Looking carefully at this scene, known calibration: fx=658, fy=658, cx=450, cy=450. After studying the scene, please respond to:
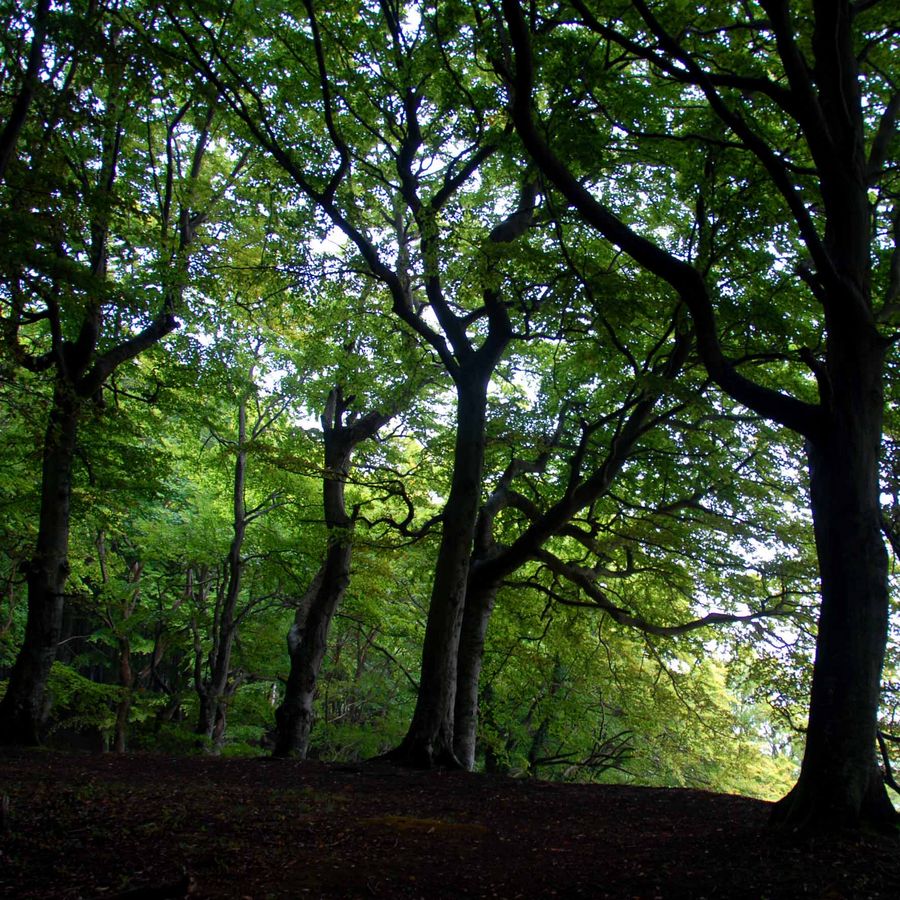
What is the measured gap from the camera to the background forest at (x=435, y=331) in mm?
6316

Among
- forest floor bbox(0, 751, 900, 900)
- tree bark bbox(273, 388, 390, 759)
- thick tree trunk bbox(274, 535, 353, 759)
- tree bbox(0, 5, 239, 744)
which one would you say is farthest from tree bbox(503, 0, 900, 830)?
thick tree trunk bbox(274, 535, 353, 759)

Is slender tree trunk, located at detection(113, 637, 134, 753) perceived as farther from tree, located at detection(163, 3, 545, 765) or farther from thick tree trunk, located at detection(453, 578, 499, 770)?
tree, located at detection(163, 3, 545, 765)

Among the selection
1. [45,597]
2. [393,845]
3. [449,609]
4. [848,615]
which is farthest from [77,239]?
[848,615]

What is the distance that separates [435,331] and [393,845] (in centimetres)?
668

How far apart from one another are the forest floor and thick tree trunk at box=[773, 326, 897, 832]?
0.95 feet

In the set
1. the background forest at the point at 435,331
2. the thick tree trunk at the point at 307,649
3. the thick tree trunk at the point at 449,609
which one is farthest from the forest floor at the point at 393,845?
the thick tree trunk at the point at 307,649

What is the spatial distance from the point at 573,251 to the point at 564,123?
59.8 inches

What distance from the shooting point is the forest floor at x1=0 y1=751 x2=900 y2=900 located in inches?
128

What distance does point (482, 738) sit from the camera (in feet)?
53.5

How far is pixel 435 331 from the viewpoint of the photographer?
9.36 meters

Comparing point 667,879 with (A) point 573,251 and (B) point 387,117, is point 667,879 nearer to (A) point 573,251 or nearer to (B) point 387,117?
(A) point 573,251

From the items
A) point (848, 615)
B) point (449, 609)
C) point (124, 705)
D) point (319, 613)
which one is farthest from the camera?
point (124, 705)

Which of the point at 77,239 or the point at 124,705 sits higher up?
the point at 77,239

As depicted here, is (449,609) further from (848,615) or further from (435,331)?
(848,615)
